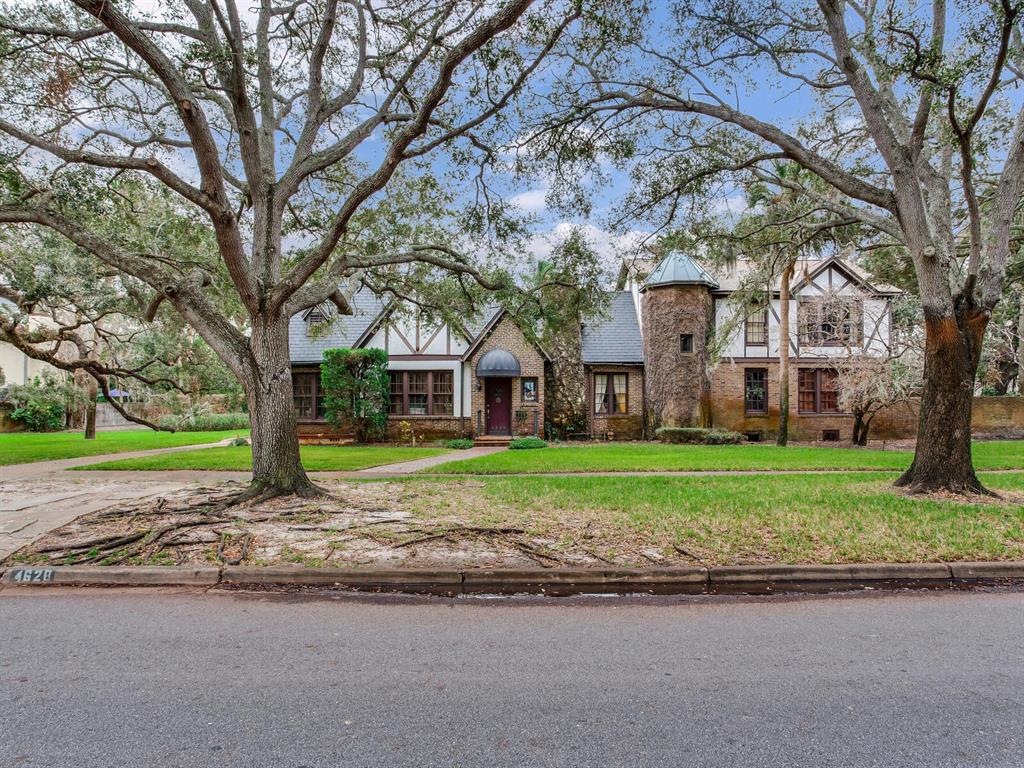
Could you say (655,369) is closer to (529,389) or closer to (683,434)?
(683,434)

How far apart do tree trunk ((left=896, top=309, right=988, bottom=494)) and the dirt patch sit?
616cm

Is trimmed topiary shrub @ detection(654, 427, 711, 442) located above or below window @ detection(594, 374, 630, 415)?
below

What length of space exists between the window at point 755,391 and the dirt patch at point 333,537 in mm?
18834

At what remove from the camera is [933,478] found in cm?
949

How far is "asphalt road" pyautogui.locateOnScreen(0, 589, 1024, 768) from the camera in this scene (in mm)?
2939

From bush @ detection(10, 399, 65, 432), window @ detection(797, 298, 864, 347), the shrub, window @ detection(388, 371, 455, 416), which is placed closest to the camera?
window @ detection(797, 298, 864, 347)

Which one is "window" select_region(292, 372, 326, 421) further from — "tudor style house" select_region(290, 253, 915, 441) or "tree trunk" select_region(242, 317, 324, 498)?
"tree trunk" select_region(242, 317, 324, 498)

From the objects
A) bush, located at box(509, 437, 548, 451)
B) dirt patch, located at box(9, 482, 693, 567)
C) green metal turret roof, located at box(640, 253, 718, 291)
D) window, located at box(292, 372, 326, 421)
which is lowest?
bush, located at box(509, 437, 548, 451)

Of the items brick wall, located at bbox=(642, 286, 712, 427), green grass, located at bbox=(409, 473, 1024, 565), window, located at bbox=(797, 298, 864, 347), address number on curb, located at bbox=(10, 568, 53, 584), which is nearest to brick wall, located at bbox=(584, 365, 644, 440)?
brick wall, located at bbox=(642, 286, 712, 427)

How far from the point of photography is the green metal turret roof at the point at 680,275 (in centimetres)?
2383

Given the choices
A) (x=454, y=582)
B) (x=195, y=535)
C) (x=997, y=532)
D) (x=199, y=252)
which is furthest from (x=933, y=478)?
(x=199, y=252)

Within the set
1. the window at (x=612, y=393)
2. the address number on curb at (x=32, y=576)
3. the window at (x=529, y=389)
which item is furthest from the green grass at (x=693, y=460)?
the address number on curb at (x=32, y=576)

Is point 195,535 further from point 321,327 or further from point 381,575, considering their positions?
point 321,327

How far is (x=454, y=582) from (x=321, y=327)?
13.0 meters
